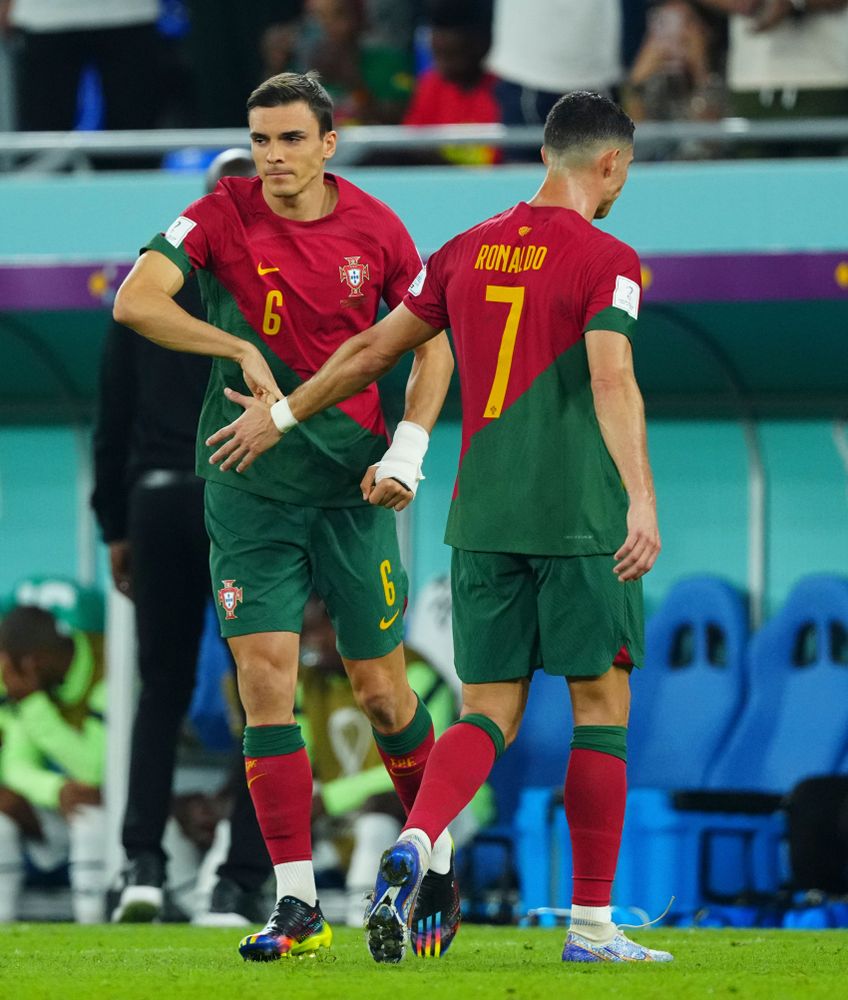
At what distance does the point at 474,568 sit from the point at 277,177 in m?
1.08

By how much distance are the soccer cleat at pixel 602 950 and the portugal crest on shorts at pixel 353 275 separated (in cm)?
161

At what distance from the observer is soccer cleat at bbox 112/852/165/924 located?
689cm

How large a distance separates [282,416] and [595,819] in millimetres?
1172

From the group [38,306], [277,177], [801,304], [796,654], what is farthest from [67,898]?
[277,177]

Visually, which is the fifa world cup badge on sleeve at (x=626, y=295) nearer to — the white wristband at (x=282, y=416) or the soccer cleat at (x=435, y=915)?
the white wristband at (x=282, y=416)

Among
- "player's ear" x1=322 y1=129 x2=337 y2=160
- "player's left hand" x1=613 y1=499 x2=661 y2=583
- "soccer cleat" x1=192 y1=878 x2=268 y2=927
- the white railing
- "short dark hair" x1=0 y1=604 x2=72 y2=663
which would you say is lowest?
"soccer cleat" x1=192 y1=878 x2=268 y2=927

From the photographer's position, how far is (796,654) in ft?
27.6

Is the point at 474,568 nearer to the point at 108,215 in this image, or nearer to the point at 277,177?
the point at 277,177

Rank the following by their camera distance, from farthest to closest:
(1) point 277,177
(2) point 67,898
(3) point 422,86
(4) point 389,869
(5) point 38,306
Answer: (3) point 422,86, (2) point 67,898, (5) point 38,306, (1) point 277,177, (4) point 389,869

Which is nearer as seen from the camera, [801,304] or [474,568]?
[474,568]

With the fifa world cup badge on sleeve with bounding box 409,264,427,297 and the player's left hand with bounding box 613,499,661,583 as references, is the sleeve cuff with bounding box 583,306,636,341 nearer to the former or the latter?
the player's left hand with bounding box 613,499,661,583

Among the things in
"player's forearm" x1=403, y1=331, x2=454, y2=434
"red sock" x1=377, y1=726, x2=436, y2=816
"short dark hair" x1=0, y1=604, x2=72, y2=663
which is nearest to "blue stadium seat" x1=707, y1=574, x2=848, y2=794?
"short dark hair" x1=0, y1=604, x2=72, y2=663

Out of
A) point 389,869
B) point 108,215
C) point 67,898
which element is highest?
point 108,215

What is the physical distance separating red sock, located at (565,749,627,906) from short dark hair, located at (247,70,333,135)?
1.65 meters
